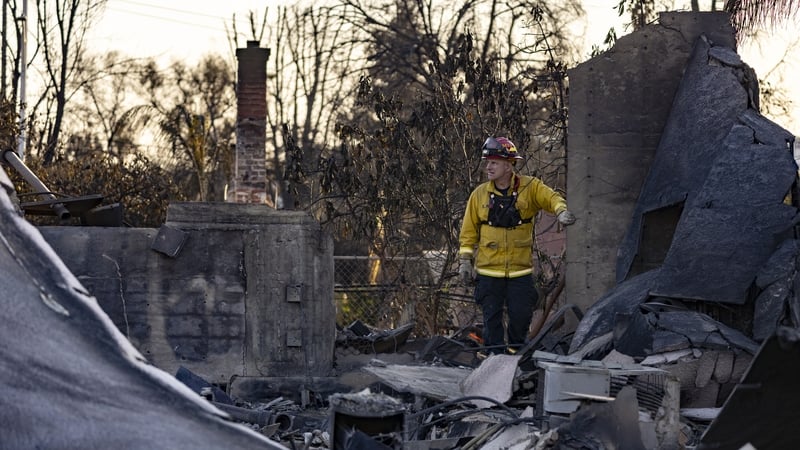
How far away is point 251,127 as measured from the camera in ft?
59.7

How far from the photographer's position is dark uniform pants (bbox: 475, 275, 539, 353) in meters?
9.46

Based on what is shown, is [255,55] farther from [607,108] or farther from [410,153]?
[607,108]

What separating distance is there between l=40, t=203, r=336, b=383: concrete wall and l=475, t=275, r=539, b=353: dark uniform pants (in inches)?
51.9

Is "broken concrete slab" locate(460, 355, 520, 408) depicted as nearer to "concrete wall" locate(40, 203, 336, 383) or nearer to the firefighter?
the firefighter

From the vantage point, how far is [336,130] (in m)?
14.3

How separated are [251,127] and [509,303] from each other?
9.41 meters

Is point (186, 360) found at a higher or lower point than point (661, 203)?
lower

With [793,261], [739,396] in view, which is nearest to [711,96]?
[793,261]

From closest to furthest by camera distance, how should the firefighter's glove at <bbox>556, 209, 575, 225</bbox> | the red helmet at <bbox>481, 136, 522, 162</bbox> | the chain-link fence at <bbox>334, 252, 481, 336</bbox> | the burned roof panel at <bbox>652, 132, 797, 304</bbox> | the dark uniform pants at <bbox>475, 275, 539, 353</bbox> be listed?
the burned roof panel at <bbox>652, 132, 797, 304</bbox>, the firefighter's glove at <bbox>556, 209, 575, 225</bbox>, the red helmet at <bbox>481, 136, 522, 162</bbox>, the dark uniform pants at <bbox>475, 275, 539, 353</bbox>, the chain-link fence at <bbox>334, 252, 481, 336</bbox>

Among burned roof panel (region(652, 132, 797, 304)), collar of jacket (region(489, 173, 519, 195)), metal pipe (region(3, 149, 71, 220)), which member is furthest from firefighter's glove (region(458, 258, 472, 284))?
metal pipe (region(3, 149, 71, 220))

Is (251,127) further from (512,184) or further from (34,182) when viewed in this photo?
(512,184)

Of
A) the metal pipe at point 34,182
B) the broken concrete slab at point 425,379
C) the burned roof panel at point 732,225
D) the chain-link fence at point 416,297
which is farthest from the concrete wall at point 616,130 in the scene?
the metal pipe at point 34,182

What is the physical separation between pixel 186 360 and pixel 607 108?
4185 mm

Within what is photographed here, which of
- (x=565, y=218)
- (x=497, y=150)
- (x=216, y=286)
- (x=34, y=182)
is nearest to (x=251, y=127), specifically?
(x=34, y=182)
